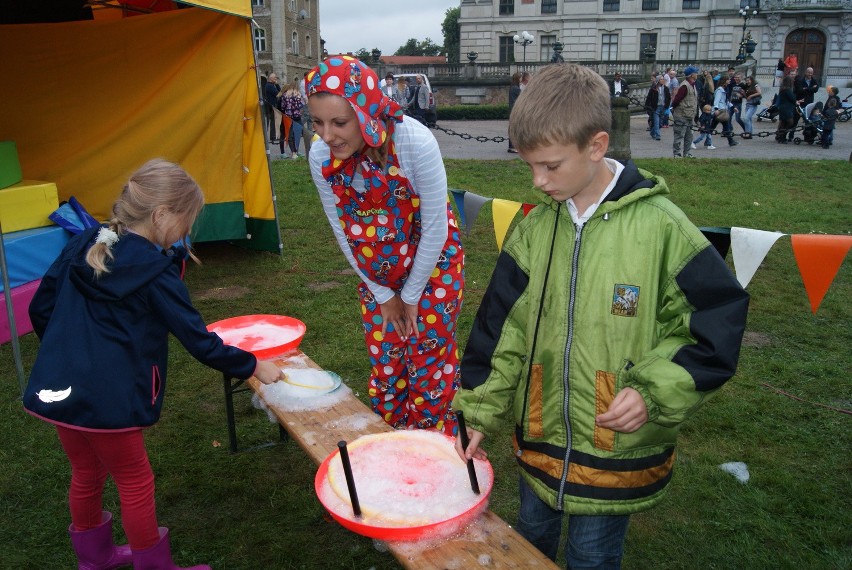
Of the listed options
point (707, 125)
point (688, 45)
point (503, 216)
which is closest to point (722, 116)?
point (707, 125)

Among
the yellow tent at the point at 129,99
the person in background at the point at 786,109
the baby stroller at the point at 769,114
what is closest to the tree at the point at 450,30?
the baby stroller at the point at 769,114

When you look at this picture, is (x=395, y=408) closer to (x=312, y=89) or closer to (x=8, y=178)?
(x=312, y=89)

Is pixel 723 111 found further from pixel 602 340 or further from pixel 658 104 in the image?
pixel 602 340

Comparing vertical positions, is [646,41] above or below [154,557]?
above

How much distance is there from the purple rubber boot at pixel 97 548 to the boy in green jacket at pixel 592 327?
1.65 metres

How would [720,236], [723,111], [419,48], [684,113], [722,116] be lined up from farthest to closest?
1. [419,48]
2. [723,111]
3. [722,116]
4. [684,113]
5. [720,236]

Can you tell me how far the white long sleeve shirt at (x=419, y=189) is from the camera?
101 inches

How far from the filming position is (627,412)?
1.72m

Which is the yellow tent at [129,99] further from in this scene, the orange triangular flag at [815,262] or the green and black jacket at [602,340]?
the green and black jacket at [602,340]

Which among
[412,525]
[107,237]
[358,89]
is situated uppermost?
[358,89]

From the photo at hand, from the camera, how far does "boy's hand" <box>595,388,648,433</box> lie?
1.72 metres

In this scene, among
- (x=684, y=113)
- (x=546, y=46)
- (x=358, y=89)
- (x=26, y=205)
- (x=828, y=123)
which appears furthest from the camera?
(x=546, y=46)

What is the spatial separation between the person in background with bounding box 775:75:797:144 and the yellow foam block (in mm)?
16658

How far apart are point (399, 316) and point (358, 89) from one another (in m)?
1.00
